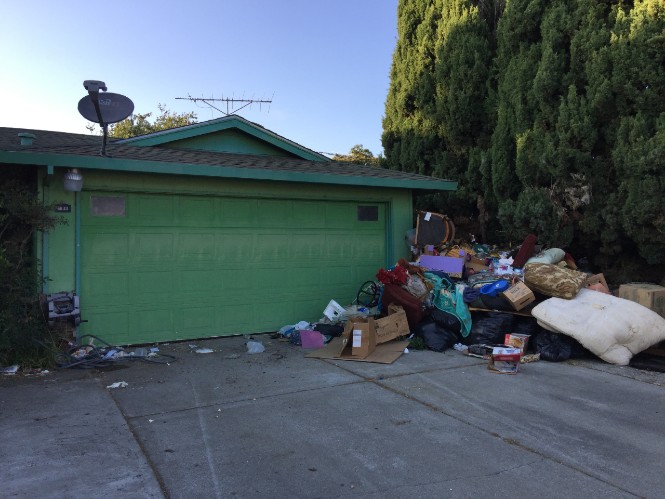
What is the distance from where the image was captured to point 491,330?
7.37 metres

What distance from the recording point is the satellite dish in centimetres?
717

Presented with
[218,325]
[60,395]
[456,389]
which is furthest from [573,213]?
[60,395]

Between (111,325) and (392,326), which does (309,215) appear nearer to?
(392,326)

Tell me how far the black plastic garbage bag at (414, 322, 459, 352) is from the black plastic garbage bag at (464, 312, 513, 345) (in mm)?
258

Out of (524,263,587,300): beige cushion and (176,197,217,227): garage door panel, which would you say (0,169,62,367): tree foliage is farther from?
(524,263,587,300): beige cushion

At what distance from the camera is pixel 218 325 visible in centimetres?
814

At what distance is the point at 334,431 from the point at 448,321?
3680mm

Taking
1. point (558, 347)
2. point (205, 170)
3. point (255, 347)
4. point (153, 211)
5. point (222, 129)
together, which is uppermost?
point (222, 129)

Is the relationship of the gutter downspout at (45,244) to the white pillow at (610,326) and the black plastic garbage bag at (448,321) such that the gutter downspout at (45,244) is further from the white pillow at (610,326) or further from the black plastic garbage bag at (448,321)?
the white pillow at (610,326)

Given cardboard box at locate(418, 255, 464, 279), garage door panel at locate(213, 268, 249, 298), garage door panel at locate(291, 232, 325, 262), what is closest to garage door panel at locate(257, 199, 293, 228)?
garage door panel at locate(291, 232, 325, 262)

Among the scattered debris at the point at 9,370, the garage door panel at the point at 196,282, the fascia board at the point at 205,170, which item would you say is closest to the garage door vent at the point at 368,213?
the fascia board at the point at 205,170

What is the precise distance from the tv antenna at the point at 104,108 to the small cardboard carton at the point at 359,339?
13.4 ft

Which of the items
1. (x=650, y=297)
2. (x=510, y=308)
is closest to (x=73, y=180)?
(x=510, y=308)

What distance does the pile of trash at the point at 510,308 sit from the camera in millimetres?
6746
